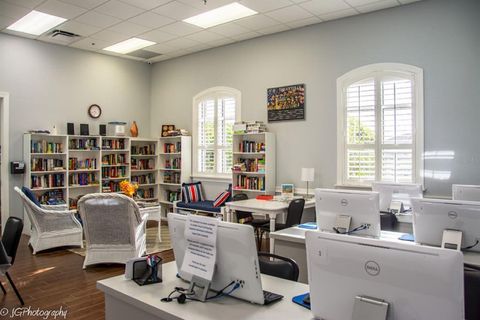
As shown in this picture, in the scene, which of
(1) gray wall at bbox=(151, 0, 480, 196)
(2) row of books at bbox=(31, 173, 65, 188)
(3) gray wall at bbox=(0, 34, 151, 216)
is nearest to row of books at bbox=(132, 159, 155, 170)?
(3) gray wall at bbox=(0, 34, 151, 216)

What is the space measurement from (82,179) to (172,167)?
184 cm

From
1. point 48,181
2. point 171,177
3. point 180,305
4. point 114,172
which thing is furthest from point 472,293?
point 114,172

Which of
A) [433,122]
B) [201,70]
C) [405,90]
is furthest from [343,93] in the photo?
[201,70]

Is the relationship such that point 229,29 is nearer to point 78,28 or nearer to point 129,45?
point 129,45

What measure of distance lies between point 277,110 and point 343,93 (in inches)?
48.2

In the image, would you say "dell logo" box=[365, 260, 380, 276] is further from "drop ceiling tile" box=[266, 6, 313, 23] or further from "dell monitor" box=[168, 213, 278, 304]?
"drop ceiling tile" box=[266, 6, 313, 23]

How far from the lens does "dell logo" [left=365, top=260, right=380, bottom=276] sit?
4.25ft

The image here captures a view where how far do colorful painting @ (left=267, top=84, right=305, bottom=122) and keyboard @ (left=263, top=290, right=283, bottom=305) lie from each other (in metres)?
4.64

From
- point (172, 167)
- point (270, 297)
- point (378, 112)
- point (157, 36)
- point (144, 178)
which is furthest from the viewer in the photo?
point (144, 178)

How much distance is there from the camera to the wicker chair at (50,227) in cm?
540

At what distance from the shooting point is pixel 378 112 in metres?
5.52

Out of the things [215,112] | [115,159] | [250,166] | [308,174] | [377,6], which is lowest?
[308,174]

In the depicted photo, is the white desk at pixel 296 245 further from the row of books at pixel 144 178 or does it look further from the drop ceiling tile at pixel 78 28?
the row of books at pixel 144 178

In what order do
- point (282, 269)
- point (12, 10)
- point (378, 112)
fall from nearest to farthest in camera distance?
1. point (282, 269)
2. point (378, 112)
3. point (12, 10)
